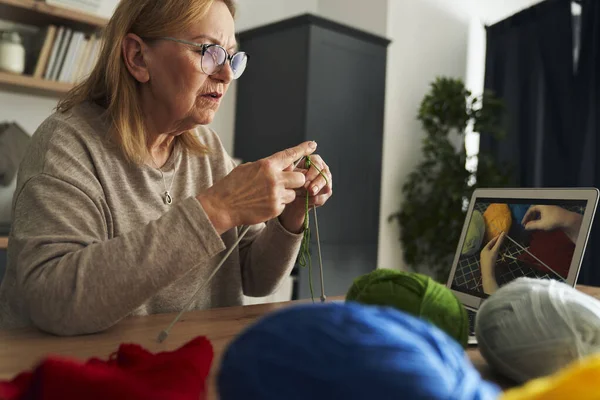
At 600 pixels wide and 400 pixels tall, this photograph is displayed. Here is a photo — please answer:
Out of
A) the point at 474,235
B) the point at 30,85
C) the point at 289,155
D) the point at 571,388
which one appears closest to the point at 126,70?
the point at 289,155

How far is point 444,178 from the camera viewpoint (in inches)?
127

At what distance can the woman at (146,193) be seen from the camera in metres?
0.85

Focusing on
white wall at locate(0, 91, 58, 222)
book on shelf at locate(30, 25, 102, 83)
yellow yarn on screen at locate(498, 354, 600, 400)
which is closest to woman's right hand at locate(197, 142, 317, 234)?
yellow yarn on screen at locate(498, 354, 600, 400)

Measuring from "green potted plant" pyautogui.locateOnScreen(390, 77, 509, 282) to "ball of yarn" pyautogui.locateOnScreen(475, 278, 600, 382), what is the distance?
99.8 inches

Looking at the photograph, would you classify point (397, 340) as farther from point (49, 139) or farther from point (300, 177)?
point (49, 139)

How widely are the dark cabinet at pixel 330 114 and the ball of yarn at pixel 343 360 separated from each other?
7.93ft

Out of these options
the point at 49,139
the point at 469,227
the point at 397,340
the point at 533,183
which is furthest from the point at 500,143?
the point at 397,340

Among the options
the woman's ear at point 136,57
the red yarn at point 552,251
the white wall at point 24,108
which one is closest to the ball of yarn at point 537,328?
the red yarn at point 552,251

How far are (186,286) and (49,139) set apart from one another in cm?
39

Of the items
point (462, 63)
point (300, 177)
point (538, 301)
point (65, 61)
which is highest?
point (462, 63)

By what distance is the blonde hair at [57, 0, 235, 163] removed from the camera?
44.3 inches

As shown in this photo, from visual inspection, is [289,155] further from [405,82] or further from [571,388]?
[405,82]

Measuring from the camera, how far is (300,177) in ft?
3.29

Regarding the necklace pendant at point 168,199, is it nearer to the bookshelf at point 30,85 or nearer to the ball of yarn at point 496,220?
the ball of yarn at point 496,220
